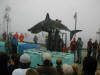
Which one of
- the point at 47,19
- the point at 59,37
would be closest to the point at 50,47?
the point at 59,37

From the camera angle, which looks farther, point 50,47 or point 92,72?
point 50,47

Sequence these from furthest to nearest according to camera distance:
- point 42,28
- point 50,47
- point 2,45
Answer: point 2,45, point 50,47, point 42,28

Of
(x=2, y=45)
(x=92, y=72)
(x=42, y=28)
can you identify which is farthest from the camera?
(x=2, y=45)

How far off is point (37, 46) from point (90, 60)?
8825 mm

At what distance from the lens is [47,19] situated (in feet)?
28.0

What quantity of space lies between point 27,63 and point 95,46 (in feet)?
29.0

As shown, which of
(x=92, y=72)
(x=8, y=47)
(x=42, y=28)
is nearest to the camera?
(x=92, y=72)

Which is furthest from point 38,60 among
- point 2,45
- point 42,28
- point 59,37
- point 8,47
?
point 2,45

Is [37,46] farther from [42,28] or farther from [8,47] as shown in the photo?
[42,28]

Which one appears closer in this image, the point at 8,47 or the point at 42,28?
the point at 42,28

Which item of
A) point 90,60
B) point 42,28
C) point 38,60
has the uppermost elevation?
point 42,28

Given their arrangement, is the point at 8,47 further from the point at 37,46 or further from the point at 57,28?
the point at 57,28

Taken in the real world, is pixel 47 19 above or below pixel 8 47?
above

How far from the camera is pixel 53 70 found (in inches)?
130
